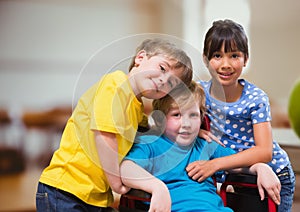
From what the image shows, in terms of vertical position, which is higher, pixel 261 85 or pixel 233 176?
pixel 233 176

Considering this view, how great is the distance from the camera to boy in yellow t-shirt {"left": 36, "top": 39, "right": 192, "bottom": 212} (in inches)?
41.2

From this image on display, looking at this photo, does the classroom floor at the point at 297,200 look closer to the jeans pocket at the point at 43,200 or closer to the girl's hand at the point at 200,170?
the girl's hand at the point at 200,170

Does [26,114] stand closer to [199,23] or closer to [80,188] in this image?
[199,23]

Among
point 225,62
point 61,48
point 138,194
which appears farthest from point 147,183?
point 61,48

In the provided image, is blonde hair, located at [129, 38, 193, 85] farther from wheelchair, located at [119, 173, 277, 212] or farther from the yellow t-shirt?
wheelchair, located at [119, 173, 277, 212]

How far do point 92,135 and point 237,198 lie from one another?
0.44 metres

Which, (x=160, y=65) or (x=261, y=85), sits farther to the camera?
(x=261, y=85)

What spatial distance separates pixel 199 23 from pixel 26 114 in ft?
4.62

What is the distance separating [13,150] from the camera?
3414 mm

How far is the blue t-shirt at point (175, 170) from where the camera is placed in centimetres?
109

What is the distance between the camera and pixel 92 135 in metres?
1.08

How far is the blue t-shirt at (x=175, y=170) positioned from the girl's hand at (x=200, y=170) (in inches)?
0.4

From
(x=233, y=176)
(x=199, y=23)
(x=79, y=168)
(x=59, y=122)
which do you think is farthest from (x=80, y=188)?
(x=59, y=122)

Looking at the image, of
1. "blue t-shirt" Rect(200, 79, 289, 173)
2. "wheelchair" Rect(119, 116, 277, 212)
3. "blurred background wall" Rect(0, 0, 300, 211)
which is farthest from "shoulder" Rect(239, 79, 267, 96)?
"blurred background wall" Rect(0, 0, 300, 211)
